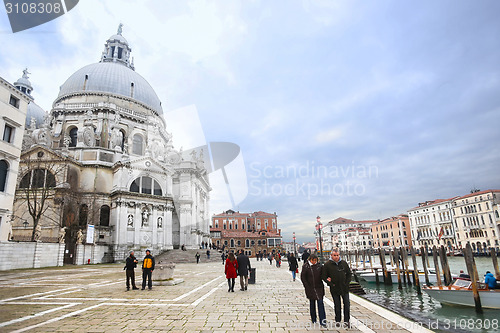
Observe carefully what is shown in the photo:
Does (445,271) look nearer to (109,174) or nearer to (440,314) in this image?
(440,314)

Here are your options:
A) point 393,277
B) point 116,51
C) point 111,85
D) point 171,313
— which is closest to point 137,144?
point 111,85

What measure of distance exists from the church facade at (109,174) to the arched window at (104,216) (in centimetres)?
13

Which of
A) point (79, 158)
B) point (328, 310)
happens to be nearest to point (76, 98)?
point (79, 158)

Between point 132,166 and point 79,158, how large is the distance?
8465mm

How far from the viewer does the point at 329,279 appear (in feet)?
20.7

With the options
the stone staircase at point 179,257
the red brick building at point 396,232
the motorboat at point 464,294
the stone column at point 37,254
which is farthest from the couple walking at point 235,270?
the red brick building at point 396,232

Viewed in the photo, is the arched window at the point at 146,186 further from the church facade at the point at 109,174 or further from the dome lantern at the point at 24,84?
the dome lantern at the point at 24,84

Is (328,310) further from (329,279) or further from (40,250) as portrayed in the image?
(40,250)

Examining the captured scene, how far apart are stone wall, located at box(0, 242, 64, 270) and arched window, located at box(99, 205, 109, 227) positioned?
14488 mm

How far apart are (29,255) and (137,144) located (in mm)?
30027

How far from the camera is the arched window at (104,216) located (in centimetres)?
4000

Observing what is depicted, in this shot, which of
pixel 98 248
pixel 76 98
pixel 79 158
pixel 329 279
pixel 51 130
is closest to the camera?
pixel 329 279

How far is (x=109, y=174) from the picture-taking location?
42906 millimetres

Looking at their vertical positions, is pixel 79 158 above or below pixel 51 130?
below
